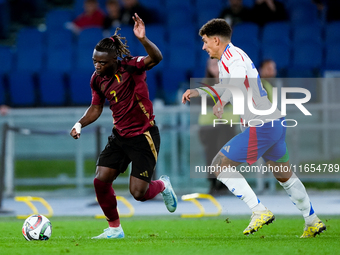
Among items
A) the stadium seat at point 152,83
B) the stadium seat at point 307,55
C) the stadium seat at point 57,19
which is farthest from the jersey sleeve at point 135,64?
the stadium seat at point 57,19

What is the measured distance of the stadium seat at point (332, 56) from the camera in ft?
37.0

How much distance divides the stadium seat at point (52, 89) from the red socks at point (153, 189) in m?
5.96

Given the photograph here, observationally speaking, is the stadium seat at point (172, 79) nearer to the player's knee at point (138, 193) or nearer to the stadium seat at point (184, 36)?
the stadium seat at point (184, 36)

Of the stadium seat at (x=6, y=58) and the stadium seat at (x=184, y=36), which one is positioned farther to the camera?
the stadium seat at (x=6, y=58)

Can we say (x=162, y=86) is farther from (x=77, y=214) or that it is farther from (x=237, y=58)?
(x=237, y=58)

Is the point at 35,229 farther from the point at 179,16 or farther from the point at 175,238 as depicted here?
the point at 179,16

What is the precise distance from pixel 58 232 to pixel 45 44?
24.1 ft

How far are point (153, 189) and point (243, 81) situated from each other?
1.54 metres

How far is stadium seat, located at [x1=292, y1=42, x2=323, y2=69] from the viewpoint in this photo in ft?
37.8

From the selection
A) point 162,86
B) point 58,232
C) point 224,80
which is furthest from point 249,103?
point 162,86

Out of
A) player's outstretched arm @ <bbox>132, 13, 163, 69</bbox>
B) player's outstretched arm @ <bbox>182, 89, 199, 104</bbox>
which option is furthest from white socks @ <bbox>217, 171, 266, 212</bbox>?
player's outstretched arm @ <bbox>132, 13, 163, 69</bbox>

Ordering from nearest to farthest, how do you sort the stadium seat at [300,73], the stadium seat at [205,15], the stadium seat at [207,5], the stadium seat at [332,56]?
the stadium seat at [300,73] → the stadium seat at [332,56] → the stadium seat at [205,15] → the stadium seat at [207,5]

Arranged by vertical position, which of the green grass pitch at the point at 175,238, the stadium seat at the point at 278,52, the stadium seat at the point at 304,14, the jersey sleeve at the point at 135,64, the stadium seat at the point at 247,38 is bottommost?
the green grass pitch at the point at 175,238

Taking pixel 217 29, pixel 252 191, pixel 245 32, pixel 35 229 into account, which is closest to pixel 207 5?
pixel 245 32
